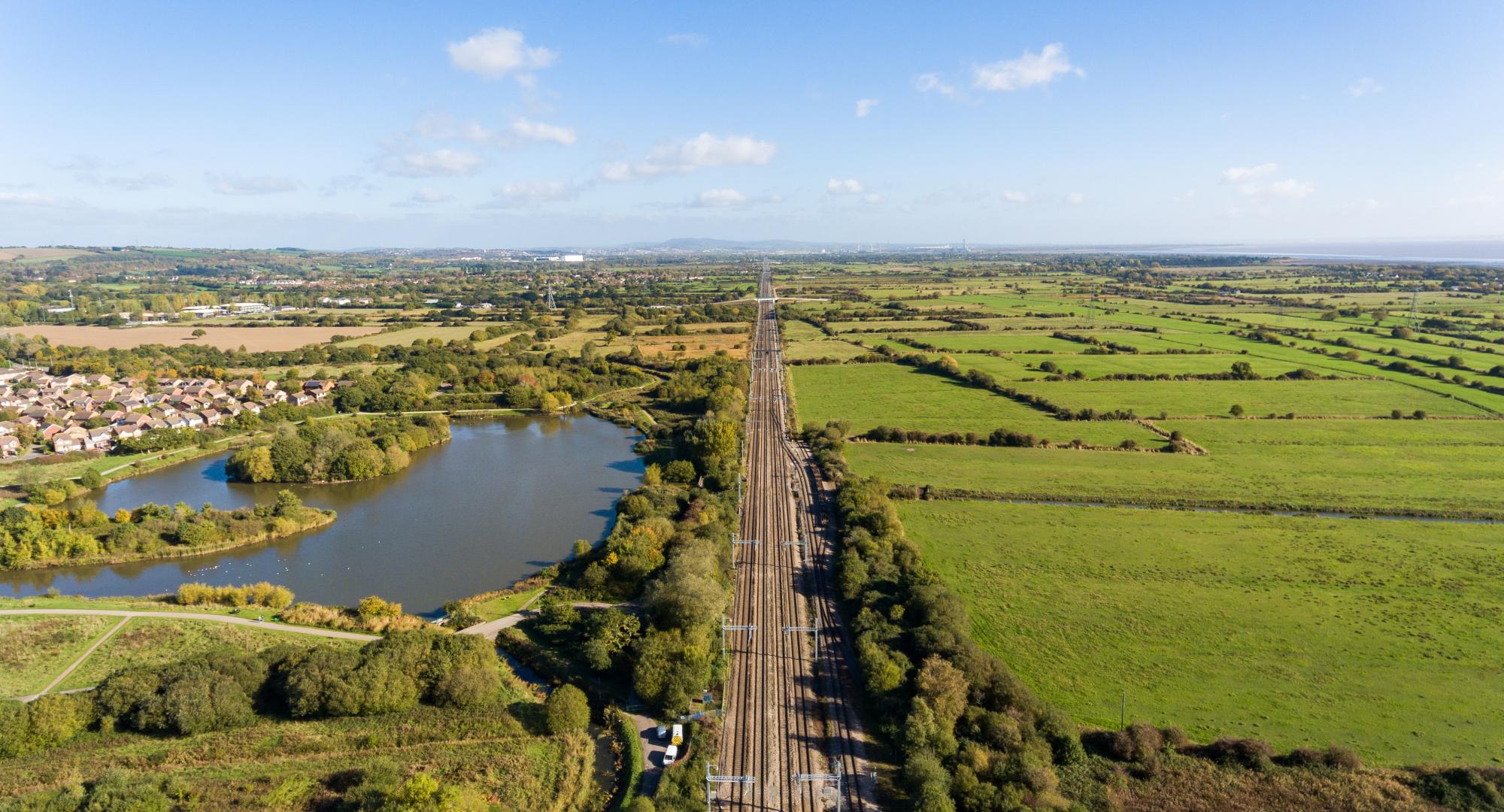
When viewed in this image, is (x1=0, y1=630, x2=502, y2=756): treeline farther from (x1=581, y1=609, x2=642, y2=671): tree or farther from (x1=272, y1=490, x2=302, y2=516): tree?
(x1=272, y1=490, x2=302, y2=516): tree

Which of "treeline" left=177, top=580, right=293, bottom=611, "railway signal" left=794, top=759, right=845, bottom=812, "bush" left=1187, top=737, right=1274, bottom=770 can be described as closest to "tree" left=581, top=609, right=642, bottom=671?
"railway signal" left=794, top=759, right=845, bottom=812

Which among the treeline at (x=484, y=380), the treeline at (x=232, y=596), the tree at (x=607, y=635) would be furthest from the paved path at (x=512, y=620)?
the treeline at (x=484, y=380)

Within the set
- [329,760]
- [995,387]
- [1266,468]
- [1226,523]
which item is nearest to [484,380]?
[995,387]

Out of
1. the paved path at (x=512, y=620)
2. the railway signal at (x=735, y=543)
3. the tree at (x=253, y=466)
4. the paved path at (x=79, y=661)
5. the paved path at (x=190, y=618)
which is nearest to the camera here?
the paved path at (x=79, y=661)

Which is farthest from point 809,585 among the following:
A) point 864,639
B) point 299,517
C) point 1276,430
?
point 1276,430

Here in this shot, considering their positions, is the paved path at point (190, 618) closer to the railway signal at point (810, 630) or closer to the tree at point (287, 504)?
the tree at point (287, 504)

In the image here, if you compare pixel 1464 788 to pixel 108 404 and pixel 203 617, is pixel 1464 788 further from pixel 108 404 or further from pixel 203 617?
pixel 108 404
